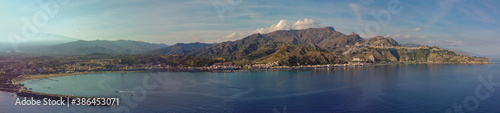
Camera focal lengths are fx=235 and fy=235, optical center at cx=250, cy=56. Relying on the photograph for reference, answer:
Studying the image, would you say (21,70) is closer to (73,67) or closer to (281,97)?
(73,67)

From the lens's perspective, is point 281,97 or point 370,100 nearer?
point 370,100

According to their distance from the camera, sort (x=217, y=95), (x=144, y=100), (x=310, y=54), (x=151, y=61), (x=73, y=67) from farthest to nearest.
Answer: (x=310, y=54) < (x=151, y=61) < (x=73, y=67) < (x=217, y=95) < (x=144, y=100)

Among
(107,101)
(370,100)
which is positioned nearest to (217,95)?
(107,101)

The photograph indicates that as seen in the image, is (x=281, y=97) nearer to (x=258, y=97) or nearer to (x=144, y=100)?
(x=258, y=97)

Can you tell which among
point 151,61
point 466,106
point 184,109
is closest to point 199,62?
point 151,61

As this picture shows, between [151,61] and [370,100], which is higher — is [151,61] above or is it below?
above

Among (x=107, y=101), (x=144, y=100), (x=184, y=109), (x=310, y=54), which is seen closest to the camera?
(x=184, y=109)

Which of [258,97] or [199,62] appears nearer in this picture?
[258,97]

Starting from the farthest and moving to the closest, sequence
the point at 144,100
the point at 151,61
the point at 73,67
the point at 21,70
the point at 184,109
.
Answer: the point at 151,61
the point at 73,67
the point at 21,70
the point at 144,100
the point at 184,109

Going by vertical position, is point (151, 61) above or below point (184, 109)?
above
